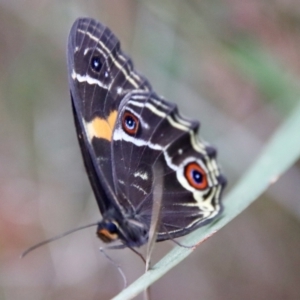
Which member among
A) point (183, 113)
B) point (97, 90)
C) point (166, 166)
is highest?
point (97, 90)

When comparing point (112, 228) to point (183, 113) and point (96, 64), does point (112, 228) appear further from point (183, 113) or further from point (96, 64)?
point (183, 113)

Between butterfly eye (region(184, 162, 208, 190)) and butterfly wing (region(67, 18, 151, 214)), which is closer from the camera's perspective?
butterfly wing (region(67, 18, 151, 214))

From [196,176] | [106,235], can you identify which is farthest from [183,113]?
[106,235]

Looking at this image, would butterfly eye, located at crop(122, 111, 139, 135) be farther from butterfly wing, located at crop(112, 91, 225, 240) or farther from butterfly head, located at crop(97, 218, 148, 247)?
butterfly head, located at crop(97, 218, 148, 247)

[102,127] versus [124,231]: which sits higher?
[102,127]

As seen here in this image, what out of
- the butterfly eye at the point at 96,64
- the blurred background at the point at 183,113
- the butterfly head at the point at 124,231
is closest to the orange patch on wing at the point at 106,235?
the butterfly head at the point at 124,231

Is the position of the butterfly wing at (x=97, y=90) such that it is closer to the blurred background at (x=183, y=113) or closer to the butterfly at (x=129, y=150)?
the butterfly at (x=129, y=150)

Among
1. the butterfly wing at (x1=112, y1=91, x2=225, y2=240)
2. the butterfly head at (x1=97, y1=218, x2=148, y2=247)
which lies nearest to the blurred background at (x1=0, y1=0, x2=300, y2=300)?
the butterfly wing at (x1=112, y1=91, x2=225, y2=240)

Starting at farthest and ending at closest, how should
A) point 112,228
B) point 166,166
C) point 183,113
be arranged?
1. point 183,113
2. point 166,166
3. point 112,228
